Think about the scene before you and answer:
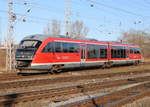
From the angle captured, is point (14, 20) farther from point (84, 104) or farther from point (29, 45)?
point (84, 104)

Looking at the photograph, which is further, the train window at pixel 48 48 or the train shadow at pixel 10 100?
the train window at pixel 48 48

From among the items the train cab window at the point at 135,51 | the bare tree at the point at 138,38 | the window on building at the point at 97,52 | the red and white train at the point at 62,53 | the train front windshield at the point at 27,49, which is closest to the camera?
the train front windshield at the point at 27,49

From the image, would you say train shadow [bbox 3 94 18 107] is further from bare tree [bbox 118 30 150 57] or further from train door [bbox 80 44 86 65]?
bare tree [bbox 118 30 150 57]

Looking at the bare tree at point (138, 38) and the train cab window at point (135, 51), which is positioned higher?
the bare tree at point (138, 38)

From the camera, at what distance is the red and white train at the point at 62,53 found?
55.9 feet

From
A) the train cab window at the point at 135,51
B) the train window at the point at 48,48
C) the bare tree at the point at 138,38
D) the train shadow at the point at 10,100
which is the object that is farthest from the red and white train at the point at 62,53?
the bare tree at the point at 138,38

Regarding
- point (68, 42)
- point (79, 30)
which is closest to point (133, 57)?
point (68, 42)

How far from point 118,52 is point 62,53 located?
1006 centimetres

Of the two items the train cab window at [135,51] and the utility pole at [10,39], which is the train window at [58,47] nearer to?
the utility pole at [10,39]

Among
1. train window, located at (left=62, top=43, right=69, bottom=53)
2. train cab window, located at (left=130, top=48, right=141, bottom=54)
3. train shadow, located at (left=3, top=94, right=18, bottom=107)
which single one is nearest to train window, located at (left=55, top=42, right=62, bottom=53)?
train window, located at (left=62, top=43, right=69, bottom=53)

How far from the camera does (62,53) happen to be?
19156mm

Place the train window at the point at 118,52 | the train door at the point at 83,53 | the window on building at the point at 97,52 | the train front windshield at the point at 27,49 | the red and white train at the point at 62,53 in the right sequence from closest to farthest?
the train front windshield at the point at 27,49, the red and white train at the point at 62,53, the train door at the point at 83,53, the window on building at the point at 97,52, the train window at the point at 118,52

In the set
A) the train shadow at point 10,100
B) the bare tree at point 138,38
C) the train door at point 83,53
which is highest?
the bare tree at point 138,38

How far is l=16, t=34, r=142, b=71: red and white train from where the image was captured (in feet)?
55.9
